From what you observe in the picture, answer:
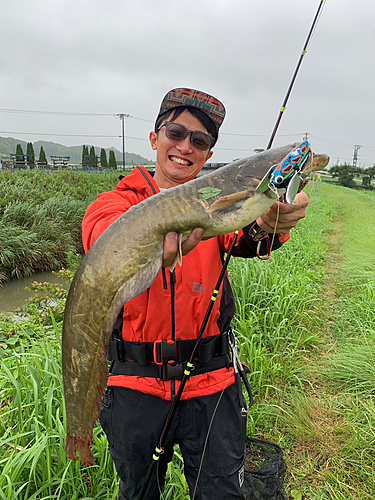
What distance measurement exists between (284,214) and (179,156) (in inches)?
30.0

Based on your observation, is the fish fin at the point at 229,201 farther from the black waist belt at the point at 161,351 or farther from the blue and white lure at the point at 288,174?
the black waist belt at the point at 161,351

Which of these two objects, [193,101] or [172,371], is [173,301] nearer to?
[172,371]

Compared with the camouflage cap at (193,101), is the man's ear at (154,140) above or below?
below

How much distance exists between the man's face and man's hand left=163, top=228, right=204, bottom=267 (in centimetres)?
66

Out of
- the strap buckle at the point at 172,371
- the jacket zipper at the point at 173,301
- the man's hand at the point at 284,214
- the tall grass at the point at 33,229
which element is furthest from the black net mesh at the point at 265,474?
the tall grass at the point at 33,229

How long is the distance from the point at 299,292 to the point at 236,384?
3193mm

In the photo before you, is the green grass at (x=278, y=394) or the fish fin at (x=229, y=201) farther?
the green grass at (x=278, y=394)

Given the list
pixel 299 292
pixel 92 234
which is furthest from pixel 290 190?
pixel 299 292

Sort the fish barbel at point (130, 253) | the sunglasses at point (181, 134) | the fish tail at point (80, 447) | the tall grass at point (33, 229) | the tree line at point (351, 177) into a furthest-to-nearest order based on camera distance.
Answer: the tree line at point (351, 177) < the tall grass at point (33, 229) < the sunglasses at point (181, 134) < the fish tail at point (80, 447) < the fish barbel at point (130, 253)

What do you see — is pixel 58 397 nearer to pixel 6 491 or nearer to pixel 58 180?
pixel 6 491

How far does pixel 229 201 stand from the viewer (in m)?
1.49

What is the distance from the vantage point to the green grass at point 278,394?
211cm

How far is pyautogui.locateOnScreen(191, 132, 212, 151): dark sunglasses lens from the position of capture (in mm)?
2029

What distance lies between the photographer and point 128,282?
1431 mm
